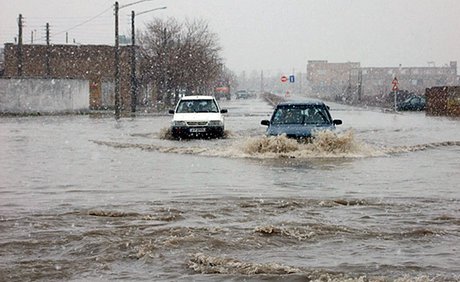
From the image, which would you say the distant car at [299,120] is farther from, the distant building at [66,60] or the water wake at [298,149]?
the distant building at [66,60]

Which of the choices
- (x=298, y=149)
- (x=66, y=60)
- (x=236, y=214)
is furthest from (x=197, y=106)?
(x=66, y=60)

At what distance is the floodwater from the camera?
845cm

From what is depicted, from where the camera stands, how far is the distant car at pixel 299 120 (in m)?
22.0

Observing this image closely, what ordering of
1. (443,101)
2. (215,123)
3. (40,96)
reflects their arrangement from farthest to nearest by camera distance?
(443,101), (40,96), (215,123)

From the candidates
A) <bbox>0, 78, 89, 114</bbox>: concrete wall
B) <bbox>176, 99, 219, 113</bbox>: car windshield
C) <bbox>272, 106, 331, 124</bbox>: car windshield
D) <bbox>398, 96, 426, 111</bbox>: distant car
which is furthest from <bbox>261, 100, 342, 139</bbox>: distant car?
<bbox>398, 96, 426, 111</bbox>: distant car

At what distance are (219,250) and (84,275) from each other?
1759 mm

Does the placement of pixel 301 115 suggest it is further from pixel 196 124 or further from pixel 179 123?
pixel 179 123

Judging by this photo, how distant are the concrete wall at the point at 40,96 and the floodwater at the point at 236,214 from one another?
33.9m

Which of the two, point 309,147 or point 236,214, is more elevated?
point 309,147

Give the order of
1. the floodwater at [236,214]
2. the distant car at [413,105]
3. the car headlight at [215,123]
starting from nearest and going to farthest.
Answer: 1. the floodwater at [236,214]
2. the car headlight at [215,123]
3. the distant car at [413,105]

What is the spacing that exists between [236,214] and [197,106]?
19.2m

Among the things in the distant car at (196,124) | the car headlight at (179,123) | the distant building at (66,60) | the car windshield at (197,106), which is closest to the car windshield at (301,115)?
the distant car at (196,124)

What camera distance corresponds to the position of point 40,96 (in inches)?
2299

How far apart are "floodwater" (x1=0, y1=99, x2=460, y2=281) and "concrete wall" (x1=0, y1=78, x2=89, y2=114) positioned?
33.9m
